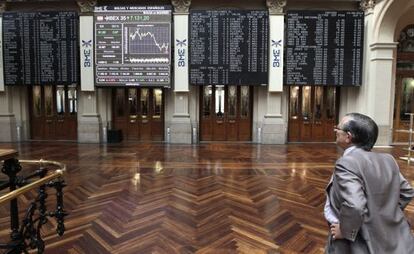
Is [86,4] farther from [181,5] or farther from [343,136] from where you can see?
[343,136]

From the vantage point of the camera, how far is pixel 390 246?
146cm

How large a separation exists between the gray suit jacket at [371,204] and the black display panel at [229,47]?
724 centimetres

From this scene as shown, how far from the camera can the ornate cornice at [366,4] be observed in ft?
26.8

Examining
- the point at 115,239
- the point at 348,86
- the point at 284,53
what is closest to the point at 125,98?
the point at 284,53

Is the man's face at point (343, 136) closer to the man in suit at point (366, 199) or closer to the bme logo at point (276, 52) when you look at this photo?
the man in suit at point (366, 199)

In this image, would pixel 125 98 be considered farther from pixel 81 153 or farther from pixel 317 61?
pixel 317 61

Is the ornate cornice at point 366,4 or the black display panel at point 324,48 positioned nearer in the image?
the ornate cornice at point 366,4

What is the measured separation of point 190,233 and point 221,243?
13.8 inches

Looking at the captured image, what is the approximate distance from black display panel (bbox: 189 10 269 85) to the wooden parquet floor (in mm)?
2489

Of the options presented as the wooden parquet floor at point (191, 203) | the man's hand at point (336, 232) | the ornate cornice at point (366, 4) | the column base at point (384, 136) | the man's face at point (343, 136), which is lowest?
the wooden parquet floor at point (191, 203)

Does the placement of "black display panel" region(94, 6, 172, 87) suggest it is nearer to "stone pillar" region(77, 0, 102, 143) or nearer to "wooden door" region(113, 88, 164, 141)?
"stone pillar" region(77, 0, 102, 143)

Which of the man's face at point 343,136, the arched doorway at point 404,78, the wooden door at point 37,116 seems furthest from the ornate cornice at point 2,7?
the arched doorway at point 404,78

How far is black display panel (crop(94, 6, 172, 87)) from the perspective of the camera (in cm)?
846

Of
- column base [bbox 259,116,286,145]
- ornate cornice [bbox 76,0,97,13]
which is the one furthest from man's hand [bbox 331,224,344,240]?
ornate cornice [bbox 76,0,97,13]
